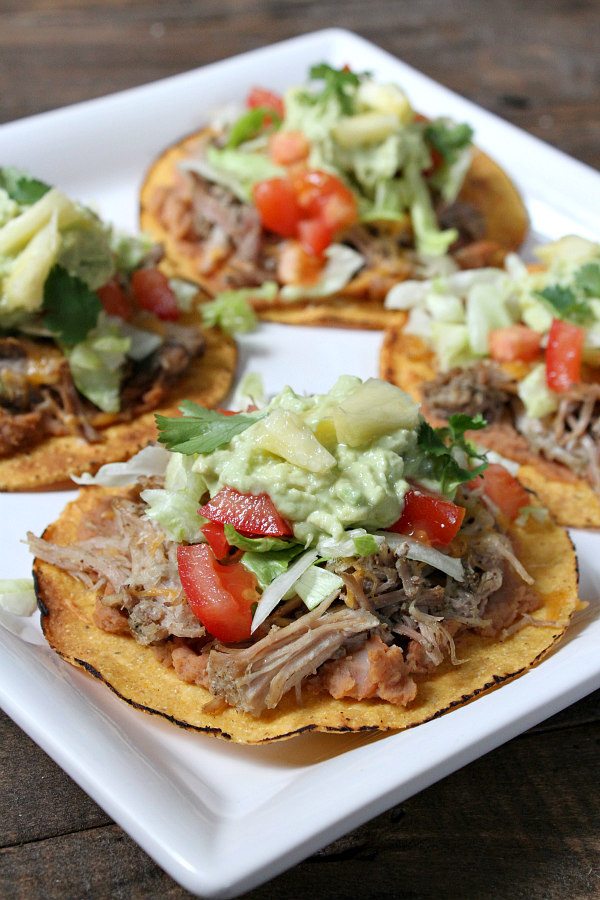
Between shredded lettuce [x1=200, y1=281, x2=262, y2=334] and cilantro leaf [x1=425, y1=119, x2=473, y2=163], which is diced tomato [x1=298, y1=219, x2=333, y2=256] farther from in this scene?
cilantro leaf [x1=425, y1=119, x2=473, y2=163]

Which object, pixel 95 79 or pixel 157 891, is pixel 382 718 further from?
pixel 95 79

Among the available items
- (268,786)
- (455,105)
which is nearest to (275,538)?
(268,786)

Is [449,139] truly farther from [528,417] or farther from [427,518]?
[427,518]

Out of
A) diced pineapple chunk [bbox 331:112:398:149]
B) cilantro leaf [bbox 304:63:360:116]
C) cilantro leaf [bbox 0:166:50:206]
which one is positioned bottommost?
diced pineapple chunk [bbox 331:112:398:149]

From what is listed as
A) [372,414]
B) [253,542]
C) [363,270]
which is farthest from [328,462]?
[363,270]

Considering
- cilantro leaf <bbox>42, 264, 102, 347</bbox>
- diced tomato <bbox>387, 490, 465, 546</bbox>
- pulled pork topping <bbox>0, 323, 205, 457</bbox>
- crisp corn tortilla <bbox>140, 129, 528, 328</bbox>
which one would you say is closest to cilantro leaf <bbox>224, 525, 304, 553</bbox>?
diced tomato <bbox>387, 490, 465, 546</bbox>

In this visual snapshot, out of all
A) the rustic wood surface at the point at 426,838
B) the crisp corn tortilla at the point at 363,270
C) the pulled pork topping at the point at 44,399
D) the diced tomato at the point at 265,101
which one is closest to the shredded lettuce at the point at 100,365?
the pulled pork topping at the point at 44,399
